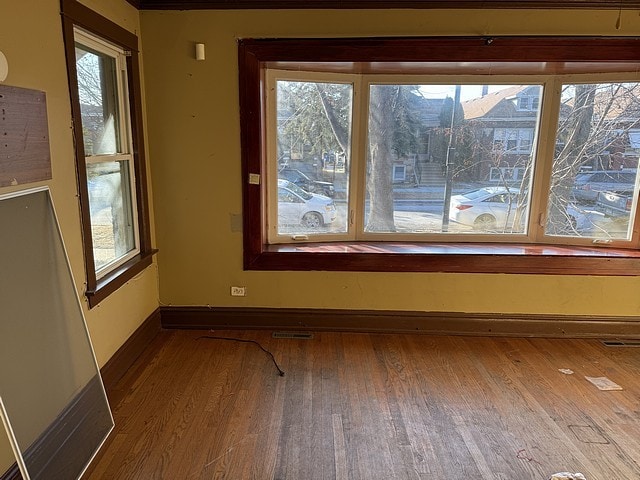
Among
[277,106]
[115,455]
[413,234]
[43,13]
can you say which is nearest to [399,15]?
[277,106]

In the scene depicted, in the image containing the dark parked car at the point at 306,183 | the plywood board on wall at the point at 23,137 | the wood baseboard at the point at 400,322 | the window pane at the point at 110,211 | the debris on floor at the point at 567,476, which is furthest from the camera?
the dark parked car at the point at 306,183

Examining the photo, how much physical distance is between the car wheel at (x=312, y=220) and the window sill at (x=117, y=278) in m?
1.16

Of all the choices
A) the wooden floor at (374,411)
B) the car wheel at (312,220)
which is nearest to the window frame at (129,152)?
the wooden floor at (374,411)

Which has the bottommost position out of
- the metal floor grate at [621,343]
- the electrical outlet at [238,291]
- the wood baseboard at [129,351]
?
the metal floor grate at [621,343]

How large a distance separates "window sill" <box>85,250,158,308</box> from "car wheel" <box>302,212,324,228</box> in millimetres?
1156

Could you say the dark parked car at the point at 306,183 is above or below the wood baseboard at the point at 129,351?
above

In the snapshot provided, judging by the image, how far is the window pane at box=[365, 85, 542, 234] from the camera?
3.38 m

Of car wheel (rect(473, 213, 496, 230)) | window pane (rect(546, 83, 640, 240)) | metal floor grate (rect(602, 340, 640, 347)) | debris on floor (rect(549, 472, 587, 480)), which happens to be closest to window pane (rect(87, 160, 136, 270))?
debris on floor (rect(549, 472, 587, 480))

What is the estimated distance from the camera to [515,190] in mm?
3516

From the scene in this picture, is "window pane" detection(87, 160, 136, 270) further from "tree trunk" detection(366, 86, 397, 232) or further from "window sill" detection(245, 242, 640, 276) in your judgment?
"tree trunk" detection(366, 86, 397, 232)

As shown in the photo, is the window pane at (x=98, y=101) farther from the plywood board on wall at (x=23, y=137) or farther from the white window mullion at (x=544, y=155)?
the white window mullion at (x=544, y=155)

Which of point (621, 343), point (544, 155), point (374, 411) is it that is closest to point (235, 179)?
point (374, 411)

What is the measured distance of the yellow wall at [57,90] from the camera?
5.63ft

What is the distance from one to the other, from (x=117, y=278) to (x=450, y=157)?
256 centimetres
